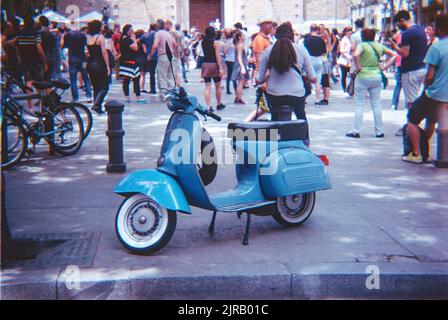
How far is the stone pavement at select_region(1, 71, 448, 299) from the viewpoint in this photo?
4.90 metres

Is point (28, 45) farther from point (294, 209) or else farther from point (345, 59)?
point (294, 209)

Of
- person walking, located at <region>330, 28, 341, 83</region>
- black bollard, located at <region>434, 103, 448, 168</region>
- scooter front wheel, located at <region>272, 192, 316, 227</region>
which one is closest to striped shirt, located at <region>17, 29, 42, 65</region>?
black bollard, located at <region>434, 103, 448, 168</region>

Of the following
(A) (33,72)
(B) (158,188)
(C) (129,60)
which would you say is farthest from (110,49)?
(B) (158,188)

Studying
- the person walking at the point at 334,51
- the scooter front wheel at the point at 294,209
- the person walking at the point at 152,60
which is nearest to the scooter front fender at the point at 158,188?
the scooter front wheel at the point at 294,209

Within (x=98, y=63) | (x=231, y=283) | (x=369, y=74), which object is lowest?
(x=231, y=283)

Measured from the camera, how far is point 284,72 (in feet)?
28.9

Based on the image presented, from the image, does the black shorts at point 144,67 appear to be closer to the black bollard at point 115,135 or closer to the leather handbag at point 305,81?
the leather handbag at point 305,81

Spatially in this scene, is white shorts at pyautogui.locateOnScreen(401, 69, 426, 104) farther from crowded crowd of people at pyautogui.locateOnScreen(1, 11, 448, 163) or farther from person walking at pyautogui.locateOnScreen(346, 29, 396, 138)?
person walking at pyautogui.locateOnScreen(346, 29, 396, 138)

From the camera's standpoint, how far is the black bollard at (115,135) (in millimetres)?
8445

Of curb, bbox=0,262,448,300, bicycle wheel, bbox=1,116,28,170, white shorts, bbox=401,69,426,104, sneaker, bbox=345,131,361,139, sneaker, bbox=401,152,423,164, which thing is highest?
white shorts, bbox=401,69,426,104

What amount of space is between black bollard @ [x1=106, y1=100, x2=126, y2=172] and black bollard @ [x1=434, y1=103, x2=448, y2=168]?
13.8ft

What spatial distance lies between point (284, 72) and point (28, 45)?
22.4 ft

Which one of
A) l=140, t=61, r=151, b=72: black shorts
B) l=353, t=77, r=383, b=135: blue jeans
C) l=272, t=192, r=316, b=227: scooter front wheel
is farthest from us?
l=140, t=61, r=151, b=72: black shorts
